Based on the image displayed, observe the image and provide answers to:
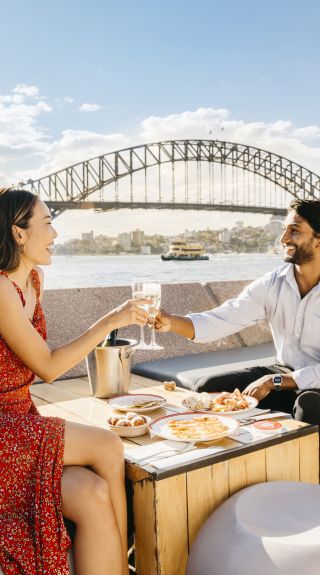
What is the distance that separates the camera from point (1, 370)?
1.55 m

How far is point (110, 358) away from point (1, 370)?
1.54 feet

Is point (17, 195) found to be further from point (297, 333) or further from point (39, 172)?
point (39, 172)

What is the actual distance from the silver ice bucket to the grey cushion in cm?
63

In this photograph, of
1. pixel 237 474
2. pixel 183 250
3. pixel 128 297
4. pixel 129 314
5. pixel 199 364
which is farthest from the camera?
pixel 183 250

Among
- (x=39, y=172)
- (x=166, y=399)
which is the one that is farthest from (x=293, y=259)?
(x=39, y=172)

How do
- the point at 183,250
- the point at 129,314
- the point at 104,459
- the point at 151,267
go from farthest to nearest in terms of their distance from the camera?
the point at 183,250
the point at 151,267
the point at 129,314
the point at 104,459

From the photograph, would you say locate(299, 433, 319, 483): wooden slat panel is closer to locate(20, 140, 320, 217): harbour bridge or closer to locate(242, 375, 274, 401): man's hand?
locate(242, 375, 274, 401): man's hand

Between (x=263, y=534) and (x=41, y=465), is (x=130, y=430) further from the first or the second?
(x=263, y=534)

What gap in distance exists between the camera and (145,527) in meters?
1.35

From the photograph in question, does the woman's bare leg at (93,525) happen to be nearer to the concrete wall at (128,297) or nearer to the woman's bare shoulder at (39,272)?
the woman's bare shoulder at (39,272)

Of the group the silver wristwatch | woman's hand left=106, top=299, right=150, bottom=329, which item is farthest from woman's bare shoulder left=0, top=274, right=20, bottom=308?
the silver wristwatch

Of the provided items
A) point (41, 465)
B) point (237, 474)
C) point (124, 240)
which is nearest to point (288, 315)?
point (237, 474)

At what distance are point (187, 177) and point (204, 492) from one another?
33.1 metres

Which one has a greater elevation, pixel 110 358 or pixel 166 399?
pixel 110 358
